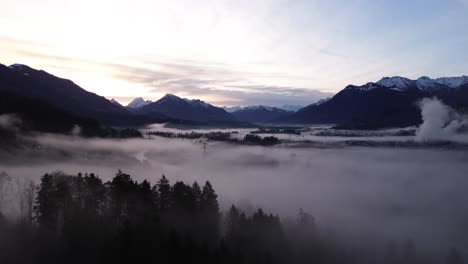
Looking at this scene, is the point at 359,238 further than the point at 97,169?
No

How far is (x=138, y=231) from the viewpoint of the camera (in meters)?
46.0

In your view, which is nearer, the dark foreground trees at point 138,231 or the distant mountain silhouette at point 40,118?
the dark foreground trees at point 138,231

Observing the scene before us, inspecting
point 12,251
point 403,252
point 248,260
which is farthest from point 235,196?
point 12,251

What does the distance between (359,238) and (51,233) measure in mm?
59114

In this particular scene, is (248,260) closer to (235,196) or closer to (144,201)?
(144,201)

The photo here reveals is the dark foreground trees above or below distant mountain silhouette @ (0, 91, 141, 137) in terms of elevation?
below

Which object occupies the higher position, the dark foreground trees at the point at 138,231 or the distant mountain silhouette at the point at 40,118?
the distant mountain silhouette at the point at 40,118

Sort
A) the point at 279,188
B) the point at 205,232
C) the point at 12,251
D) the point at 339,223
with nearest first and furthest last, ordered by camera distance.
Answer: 1. the point at 12,251
2. the point at 205,232
3. the point at 339,223
4. the point at 279,188

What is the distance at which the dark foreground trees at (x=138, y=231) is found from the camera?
4431 cm

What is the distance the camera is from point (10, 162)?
107 m

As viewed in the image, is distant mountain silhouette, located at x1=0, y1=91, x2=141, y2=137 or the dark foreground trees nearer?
the dark foreground trees

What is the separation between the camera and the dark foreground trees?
145 ft

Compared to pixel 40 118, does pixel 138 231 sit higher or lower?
lower

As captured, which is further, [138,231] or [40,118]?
[40,118]
